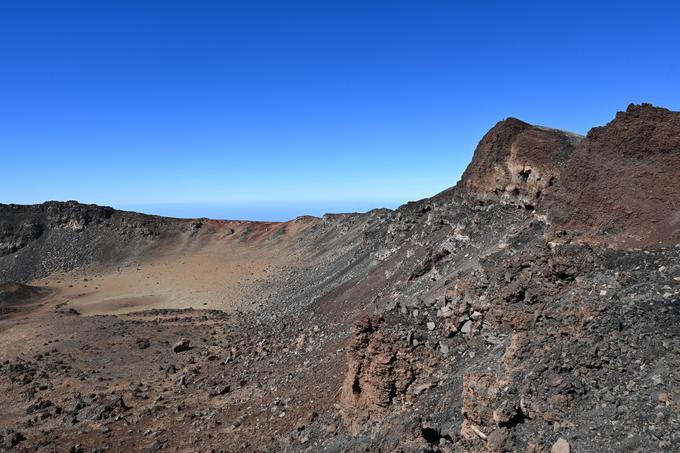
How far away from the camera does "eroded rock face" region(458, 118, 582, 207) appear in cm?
1670

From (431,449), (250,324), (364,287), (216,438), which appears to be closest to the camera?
(431,449)

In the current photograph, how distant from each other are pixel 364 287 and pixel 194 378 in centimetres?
794

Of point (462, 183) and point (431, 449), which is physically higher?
point (462, 183)

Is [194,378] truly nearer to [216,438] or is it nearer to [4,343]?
[216,438]

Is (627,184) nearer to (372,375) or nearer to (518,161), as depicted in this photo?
(372,375)

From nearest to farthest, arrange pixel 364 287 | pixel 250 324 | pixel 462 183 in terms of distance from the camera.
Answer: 1. pixel 364 287
2. pixel 462 183
3. pixel 250 324

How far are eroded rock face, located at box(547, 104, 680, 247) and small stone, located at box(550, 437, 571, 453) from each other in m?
4.98

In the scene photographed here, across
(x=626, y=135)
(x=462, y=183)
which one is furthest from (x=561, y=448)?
(x=462, y=183)

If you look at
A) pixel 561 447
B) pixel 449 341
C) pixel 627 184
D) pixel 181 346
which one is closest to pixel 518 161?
pixel 627 184

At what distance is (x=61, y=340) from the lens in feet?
81.7

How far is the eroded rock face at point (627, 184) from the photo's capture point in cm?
995

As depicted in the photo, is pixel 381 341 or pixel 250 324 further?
pixel 250 324

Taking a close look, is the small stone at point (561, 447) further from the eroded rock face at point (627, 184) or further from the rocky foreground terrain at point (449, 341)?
the eroded rock face at point (627, 184)

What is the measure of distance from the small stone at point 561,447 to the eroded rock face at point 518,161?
11311 millimetres
